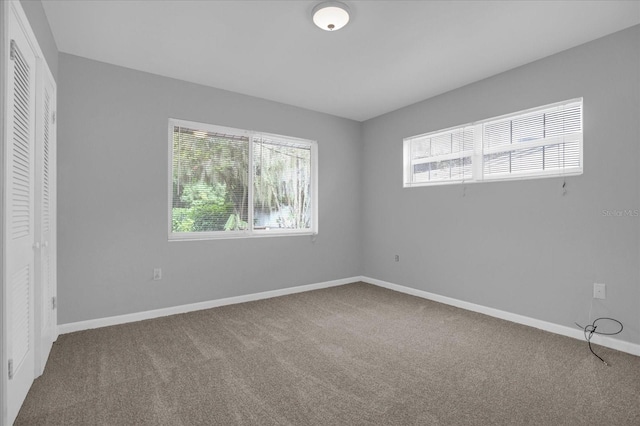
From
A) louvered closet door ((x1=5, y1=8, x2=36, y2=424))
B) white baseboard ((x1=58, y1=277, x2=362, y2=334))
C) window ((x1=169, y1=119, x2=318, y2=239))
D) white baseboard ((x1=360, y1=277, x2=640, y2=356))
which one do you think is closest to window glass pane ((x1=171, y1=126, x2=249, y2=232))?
window ((x1=169, y1=119, x2=318, y2=239))

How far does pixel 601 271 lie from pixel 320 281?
10.5 feet

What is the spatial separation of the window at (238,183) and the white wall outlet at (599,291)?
10.6 ft

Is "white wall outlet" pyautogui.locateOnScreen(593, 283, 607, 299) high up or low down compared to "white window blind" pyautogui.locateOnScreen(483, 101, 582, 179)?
down

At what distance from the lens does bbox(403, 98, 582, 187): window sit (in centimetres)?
303

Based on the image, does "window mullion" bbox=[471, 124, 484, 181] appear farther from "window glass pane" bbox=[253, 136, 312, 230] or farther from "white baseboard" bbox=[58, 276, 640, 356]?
"window glass pane" bbox=[253, 136, 312, 230]

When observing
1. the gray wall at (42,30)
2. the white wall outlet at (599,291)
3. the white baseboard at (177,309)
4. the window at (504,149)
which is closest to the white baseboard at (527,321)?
the white wall outlet at (599,291)

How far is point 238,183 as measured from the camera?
411cm

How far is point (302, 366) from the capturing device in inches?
94.0

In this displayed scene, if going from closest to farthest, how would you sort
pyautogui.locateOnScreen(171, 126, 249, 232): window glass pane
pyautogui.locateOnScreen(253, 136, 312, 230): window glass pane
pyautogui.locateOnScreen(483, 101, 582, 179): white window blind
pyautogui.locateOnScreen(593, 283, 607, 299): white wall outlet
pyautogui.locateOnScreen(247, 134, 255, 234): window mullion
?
pyautogui.locateOnScreen(593, 283, 607, 299): white wall outlet, pyautogui.locateOnScreen(483, 101, 582, 179): white window blind, pyautogui.locateOnScreen(171, 126, 249, 232): window glass pane, pyautogui.locateOnScreen(247, 134, 255, 234): window mullion, pyautogui.locateOnScreen(253, 136, 312, 230): window glass pane

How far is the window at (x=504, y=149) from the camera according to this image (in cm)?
303

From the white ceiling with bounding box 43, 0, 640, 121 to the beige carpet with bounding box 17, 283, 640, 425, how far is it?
2.64m

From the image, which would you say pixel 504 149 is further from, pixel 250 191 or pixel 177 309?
pixel 177 309

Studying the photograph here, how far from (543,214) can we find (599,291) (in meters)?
0.79

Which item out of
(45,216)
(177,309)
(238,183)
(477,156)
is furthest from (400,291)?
(45,216)
